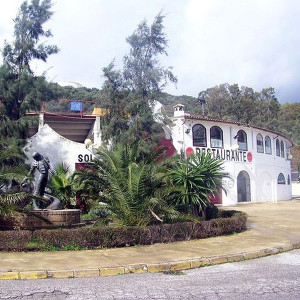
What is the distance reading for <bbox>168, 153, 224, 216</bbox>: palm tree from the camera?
12250 mm

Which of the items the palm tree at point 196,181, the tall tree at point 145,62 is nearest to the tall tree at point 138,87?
the tall tree at point 145,62

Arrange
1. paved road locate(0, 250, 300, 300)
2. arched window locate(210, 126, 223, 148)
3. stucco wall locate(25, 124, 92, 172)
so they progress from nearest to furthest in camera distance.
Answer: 1. paved road locate(0, 250, 300, 300)
2. stucco wall locate(25, 124, 92, 172)
3. arched window locate(210, 126, 223, 148)

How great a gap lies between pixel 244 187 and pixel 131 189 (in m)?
20.5

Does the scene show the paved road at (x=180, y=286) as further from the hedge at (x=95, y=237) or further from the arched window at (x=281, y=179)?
the arched window at (x=281, y=179)

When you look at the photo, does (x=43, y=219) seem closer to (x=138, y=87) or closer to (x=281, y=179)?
(x=138, y=87)

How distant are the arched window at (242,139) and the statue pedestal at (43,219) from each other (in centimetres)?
1994

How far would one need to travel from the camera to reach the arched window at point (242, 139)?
29.4 m

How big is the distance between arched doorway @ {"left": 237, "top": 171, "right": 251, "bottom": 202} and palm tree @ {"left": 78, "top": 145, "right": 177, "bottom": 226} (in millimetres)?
18707

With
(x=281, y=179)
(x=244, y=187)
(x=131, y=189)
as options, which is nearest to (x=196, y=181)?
(x=131, y=189)

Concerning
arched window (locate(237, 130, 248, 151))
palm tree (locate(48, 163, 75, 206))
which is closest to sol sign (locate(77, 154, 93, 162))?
palm tree (locate(48, 163, 75, 206))

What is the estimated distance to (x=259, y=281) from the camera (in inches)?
272

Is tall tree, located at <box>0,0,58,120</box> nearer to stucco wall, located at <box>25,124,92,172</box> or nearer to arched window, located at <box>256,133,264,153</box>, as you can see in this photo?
stucco wall, located at <box>25,124,92,172</box>

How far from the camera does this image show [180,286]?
6676 mm

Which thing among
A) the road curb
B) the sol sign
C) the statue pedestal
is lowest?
the road curb
